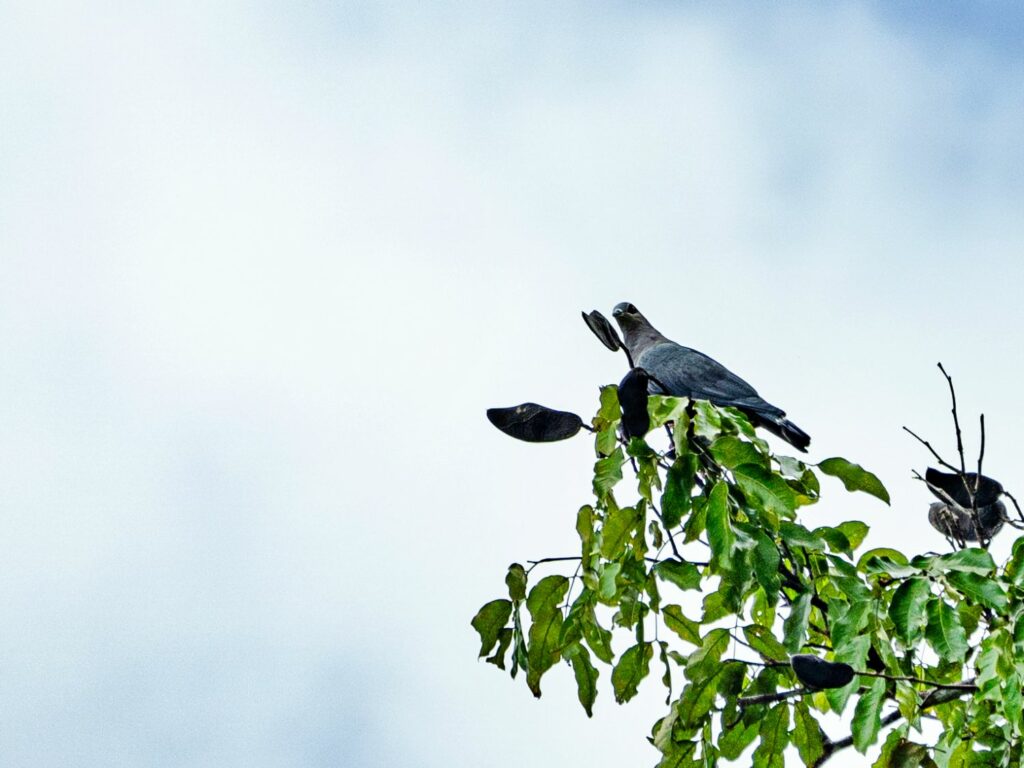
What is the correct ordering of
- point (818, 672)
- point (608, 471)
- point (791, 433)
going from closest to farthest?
1. point (818, 672)
2. point (608, 471)
3. point (791, 433)

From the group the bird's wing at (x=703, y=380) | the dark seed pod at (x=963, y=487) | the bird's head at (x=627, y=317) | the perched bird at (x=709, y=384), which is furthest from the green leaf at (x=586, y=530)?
the bird's head at (x=627, y=317)

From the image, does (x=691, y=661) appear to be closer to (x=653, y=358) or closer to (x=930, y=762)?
(x=930, y=762)

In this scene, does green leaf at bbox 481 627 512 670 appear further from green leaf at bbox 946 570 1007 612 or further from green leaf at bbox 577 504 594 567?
green leaf at bbox 946 570 1007 612

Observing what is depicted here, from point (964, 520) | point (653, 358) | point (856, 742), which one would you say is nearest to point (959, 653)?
point (856, 742)

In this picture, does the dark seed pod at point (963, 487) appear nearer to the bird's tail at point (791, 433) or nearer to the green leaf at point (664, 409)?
the green leaf at point (664, 409)

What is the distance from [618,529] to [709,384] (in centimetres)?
239

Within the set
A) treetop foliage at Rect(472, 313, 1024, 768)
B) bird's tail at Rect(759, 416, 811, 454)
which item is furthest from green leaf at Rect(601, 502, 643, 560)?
bird's tail at Rect(759, 416, 811, 454)

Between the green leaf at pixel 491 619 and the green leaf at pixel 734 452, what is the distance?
2.08 ft

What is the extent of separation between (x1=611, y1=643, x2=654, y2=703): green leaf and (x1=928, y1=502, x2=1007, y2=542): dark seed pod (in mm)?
884

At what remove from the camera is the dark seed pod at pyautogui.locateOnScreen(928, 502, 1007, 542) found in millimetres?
2883

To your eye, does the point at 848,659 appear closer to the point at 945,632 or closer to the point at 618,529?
the point at 945,632

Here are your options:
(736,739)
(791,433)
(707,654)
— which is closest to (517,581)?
(707,654)

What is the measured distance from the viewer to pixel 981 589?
83.5 inches

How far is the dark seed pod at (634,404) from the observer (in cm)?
226
